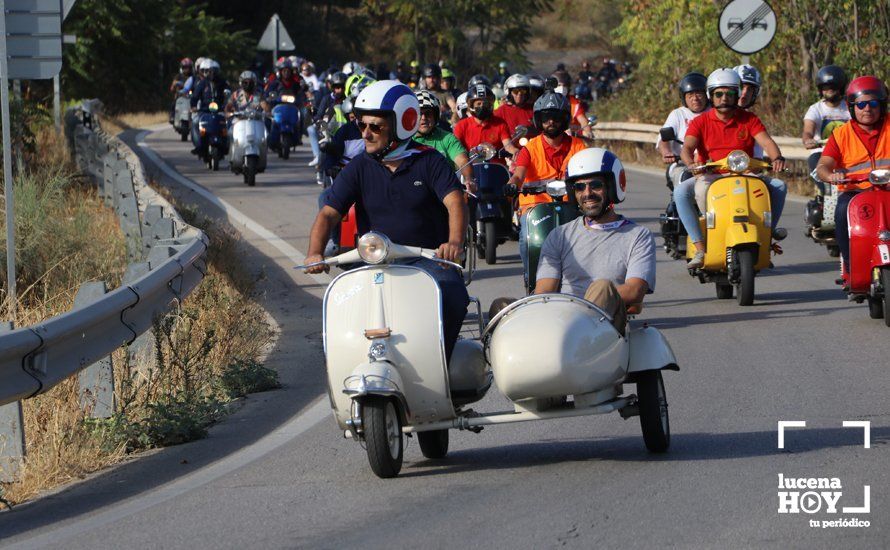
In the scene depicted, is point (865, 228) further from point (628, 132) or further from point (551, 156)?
point (628, 132)

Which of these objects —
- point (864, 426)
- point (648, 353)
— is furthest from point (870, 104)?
point (648, 353)

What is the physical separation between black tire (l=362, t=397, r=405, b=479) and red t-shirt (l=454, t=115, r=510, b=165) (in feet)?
35.5

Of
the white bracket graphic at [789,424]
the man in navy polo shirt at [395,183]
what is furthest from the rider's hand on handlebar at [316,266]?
the white bracket graphic at [789,424]

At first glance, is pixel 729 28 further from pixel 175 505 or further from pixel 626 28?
pixel 175 505

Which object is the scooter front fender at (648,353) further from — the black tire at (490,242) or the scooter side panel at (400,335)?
the black tire at (490,242)

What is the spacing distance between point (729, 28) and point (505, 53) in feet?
126

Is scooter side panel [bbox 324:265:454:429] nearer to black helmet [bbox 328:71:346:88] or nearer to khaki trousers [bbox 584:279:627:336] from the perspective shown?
khaki trousers [bbox 584:279:627:336]

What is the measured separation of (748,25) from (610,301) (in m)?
17.3

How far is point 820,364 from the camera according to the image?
11141 millimetres

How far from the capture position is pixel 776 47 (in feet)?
102

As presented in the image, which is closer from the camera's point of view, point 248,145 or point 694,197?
point 694,197

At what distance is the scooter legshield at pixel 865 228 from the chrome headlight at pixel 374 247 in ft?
19.7

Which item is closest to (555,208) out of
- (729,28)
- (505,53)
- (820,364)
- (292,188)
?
(820,364)

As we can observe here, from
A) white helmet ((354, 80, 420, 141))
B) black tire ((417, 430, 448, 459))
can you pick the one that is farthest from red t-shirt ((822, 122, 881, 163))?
black tire ((417, 430, 448, 459))
